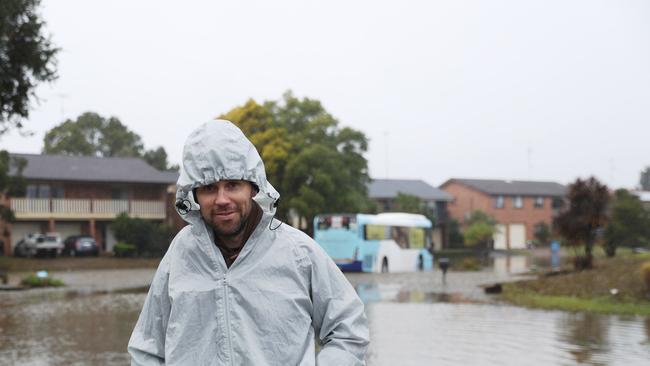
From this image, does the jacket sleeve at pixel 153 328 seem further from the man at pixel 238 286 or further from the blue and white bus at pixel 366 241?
the blue and white bus at pixel 366 241

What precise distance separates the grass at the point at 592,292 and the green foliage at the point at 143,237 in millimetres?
27211

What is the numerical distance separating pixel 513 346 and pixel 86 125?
75010 mm

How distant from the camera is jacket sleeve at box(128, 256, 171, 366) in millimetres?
2816

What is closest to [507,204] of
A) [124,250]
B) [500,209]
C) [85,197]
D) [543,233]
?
[500,209]

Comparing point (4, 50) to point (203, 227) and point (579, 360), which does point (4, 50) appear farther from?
point (203, 227)

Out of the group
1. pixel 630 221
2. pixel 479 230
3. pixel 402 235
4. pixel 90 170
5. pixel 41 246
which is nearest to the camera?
pixel 402 235

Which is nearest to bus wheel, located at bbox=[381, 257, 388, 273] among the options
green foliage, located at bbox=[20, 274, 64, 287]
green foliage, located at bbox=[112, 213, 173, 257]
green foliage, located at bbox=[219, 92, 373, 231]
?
green foliage, located at bbox=[219, 92, 373, 231]

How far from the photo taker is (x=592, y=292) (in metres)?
19.3

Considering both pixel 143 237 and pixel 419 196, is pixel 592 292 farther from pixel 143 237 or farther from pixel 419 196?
pixel 419 196

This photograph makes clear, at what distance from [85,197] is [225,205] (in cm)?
5187

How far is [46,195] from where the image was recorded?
51281mm

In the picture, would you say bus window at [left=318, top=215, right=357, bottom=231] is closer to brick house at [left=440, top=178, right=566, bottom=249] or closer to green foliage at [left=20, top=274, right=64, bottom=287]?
green foliage at [left=20, top=274, right=64, bottom=287]

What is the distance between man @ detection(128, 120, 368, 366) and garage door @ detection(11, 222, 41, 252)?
1973 inches

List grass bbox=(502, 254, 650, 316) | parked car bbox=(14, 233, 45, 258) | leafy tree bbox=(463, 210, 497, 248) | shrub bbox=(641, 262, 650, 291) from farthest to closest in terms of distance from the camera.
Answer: leafy tree bbox=(463, 210, 497, 248)
parked car bbox=(14, 233, 45, 258)
shrub bbox=(641, 262, 650, 291)
grass bbox=(502, 254, 650, 316)
